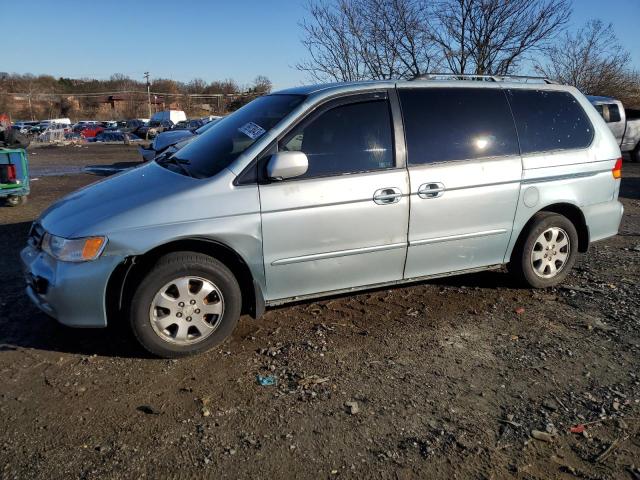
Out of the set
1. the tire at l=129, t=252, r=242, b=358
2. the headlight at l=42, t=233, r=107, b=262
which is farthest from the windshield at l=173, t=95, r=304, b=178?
the headlight at l=42, t=233, r=107, b=262

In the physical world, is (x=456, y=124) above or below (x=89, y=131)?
below

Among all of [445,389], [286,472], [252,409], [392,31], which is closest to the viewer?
[286,472]

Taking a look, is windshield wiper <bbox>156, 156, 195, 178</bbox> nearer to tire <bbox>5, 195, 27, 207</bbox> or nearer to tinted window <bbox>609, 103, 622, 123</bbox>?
tire <bbox>5, 195, 27, 207</bbox>

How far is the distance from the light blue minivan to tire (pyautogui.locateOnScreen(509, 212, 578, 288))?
0.01m

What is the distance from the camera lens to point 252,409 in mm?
2939

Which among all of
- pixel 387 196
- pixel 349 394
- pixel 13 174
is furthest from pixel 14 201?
pixel 349 394

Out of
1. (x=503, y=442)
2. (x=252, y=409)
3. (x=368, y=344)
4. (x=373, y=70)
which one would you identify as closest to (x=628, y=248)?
(x=368, y=344)

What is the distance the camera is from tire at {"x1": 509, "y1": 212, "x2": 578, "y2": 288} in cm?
459

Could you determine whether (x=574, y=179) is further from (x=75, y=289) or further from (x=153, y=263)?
(x=75, y=289)

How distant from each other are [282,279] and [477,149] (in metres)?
1.94

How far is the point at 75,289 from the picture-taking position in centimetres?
326

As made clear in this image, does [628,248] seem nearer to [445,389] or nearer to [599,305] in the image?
[599,305]

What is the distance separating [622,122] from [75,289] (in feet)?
55.9

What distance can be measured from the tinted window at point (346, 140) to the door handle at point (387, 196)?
0.18 meters
